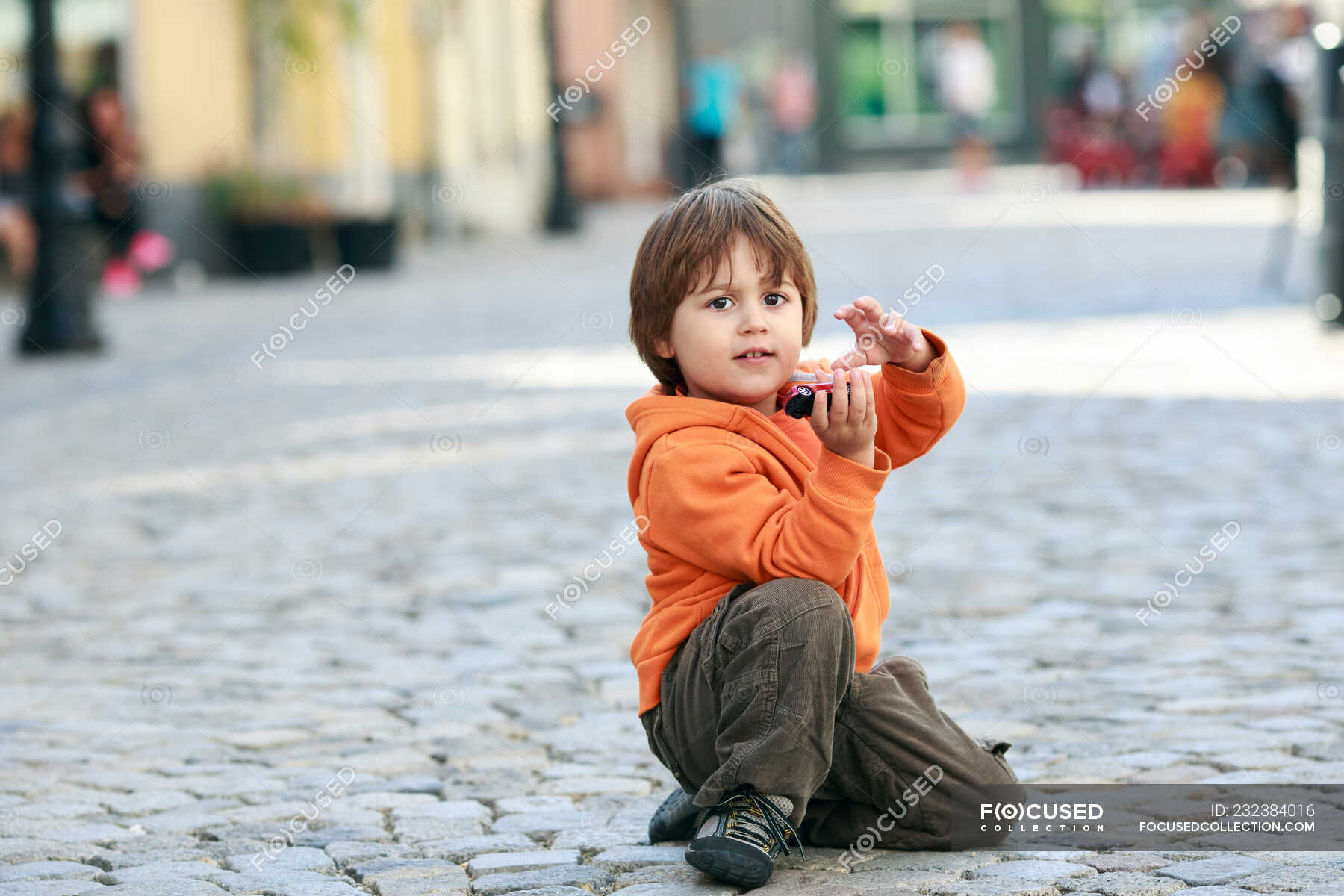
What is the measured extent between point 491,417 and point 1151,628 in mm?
4887

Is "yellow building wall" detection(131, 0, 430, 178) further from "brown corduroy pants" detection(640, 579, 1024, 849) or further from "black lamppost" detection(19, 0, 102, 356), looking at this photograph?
Answer: "brown corduroy pants" detection(640, 579, 1024, 849)

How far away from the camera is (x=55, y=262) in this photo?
1231 cm

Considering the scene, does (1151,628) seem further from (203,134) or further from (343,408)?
(203,134)

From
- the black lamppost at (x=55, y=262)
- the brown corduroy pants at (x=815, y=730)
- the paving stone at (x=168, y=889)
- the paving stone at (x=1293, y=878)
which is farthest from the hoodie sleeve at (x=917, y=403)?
the black lamppost at (x=55, y=262)

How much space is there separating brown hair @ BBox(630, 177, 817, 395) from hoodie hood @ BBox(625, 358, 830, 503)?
115 millimetres

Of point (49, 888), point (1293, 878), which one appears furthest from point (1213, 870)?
point (49, 888)

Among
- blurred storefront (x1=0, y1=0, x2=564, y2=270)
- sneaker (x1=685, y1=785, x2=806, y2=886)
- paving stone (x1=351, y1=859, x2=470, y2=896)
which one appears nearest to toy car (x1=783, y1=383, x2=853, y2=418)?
sneaker (x1=685, y1=785, x2=806, y2=886)

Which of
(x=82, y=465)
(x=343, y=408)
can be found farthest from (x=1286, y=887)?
(x=343, y=408)

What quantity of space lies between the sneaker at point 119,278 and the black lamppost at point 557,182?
21.5ft

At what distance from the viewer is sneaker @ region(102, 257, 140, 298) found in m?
17.9

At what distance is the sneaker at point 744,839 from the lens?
9.45 ft

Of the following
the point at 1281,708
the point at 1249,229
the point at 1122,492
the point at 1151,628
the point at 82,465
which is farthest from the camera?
the point at 1249,229

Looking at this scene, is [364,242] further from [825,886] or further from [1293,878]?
[1293,878]

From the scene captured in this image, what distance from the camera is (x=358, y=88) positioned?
22.0m
